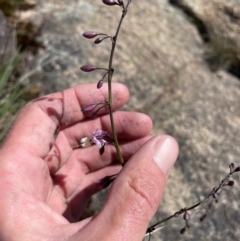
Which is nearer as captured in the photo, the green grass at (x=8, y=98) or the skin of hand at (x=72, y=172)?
the skin of hand at (x=72, y=172)

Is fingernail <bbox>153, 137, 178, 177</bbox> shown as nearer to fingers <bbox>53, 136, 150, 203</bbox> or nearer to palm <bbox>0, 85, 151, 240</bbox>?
palm <bbox>0, 85, 151, 240</bbox>

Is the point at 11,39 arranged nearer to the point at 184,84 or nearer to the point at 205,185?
the point at 184,84

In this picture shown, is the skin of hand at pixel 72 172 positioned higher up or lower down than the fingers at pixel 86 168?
higher up

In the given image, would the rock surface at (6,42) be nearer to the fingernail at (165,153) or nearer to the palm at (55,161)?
the palm at (55,161)

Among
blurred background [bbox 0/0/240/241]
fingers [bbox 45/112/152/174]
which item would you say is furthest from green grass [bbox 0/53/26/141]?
fingers [bbox 45/112/152/174]

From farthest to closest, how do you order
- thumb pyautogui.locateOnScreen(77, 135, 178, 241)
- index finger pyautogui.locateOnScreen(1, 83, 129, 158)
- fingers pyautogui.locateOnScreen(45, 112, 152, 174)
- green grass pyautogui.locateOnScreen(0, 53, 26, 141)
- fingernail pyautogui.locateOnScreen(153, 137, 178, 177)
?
1. green grass pyautogui.locateOnScreen(0, 53, 26, 141)
2. fingers pyautogui.locateOnScreen(45, 112, 152, 174)
3. index finger pyautogui.locateOnScreen(1, 83, 129, 158)
4. fingernail pyautogui.locateOnScreen(153, 137, 178, 177)
5. thumb pyautogui.locateOnScreen(77, 135, 178, 241)

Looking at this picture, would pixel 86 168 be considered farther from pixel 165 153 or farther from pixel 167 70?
pixel 167 70

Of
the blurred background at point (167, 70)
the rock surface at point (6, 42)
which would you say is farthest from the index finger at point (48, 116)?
the rock surface at point (6, 42)

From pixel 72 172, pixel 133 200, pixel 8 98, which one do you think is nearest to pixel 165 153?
pixel 133 200
